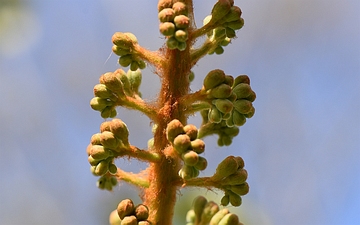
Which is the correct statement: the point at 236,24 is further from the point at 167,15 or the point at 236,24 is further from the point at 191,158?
the point at 191,158

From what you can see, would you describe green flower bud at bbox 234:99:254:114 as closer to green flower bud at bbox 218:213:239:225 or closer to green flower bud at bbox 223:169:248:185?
green flower bud at bbox 223:169:248:185

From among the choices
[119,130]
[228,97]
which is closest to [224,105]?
[228,97]

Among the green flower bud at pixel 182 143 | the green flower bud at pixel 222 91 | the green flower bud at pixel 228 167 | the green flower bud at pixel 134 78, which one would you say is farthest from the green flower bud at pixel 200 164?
the green flower bud at pixel 134 78

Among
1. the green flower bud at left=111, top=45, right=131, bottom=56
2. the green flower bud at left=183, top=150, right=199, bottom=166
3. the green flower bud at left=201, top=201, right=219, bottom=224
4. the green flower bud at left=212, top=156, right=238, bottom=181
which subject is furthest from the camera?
the green flower bud at left=201, top=201, right=219, bottom=224

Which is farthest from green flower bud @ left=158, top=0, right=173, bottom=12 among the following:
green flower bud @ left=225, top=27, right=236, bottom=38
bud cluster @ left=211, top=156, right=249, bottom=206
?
bud cluster @ left=211, top=156, right=249, bottom=206

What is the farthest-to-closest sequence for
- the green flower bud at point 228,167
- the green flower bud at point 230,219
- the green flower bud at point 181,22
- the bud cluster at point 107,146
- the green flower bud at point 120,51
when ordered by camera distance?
the green flower bud at point 230,219
the green flower bud at point 120,51
the green flower bud at point 228,167
the bud cluster at point 107,146
the green flower bud at point 181,22

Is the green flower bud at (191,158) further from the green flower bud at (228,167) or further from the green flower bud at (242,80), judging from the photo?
the green flower bud at (242,80)

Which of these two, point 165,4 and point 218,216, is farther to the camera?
point 218,216

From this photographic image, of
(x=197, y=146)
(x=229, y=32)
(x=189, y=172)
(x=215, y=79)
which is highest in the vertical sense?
(x=229, y=32)
